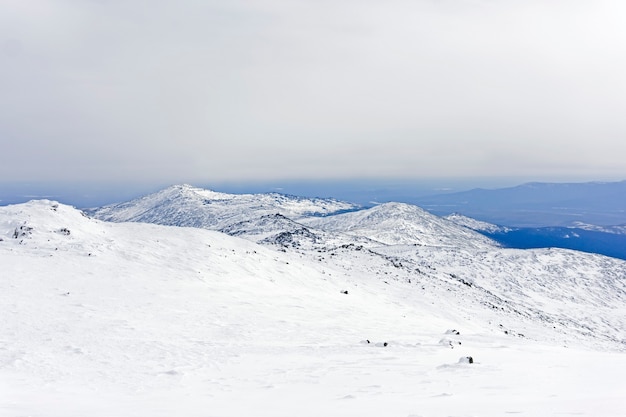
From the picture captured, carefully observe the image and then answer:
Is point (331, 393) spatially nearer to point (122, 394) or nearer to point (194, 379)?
point (194, 379)

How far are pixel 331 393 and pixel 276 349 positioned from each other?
7.01 metres

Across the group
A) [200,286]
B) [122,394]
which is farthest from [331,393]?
[200,286]

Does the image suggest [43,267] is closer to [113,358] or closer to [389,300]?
[113,358]

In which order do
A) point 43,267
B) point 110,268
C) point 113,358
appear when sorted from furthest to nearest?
point 110,268 < point 43,267 < point 113,358

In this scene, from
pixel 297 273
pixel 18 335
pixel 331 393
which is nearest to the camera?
pixel 331 393

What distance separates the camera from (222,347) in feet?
62.2

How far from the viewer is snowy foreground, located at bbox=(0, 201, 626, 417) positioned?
1114 cm

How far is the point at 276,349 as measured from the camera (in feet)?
62.5

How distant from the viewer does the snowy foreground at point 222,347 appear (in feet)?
36.6

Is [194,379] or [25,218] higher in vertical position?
[25,218]

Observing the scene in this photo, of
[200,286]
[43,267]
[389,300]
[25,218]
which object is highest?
[25,218]

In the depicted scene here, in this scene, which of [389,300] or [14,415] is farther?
[389,300]

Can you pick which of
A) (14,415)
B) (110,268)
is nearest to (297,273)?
(110,268)

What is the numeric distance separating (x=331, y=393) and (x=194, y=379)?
196 inches
